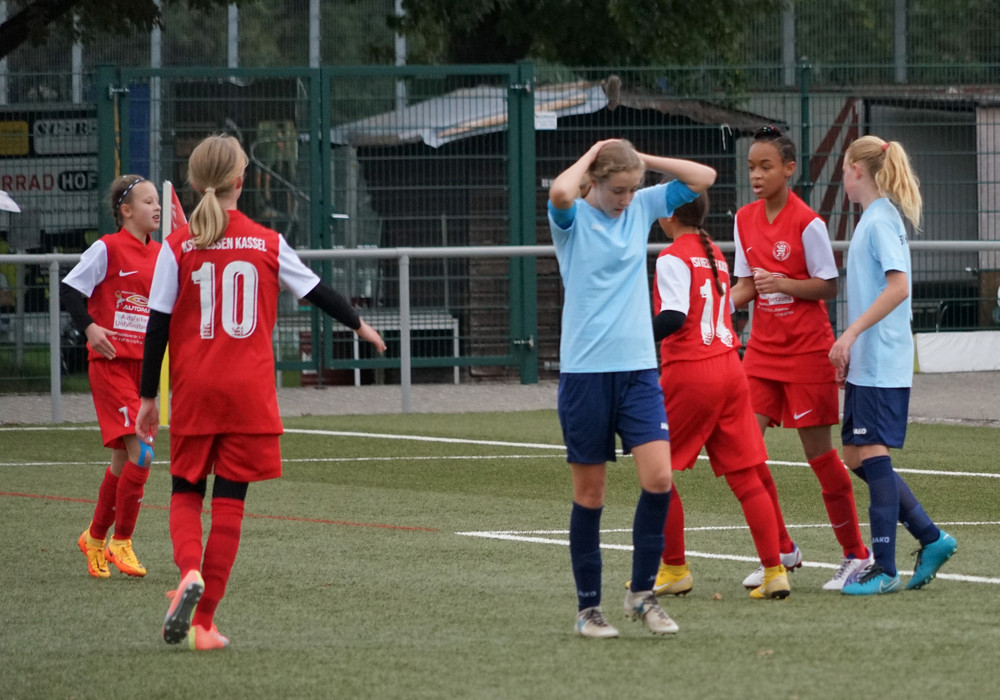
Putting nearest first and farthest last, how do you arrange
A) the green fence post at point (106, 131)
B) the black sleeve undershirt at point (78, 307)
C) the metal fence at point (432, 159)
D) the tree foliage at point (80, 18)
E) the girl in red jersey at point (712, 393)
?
the girl in red jersey at point (712, 393)
the black sleeve undershirt at point (78, 307)
the metal fence at point (432, 159)
the green fence post at point (106, 131)
the tree foliage at point (80, 18)

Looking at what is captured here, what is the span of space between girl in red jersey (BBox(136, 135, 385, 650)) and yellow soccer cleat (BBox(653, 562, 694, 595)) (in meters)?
1.49

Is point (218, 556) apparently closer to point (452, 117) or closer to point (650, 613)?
point (650, 613)

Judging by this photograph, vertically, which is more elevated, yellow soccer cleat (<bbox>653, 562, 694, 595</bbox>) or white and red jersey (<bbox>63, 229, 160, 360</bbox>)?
white and red jersey (<bbox>63, 229, 160, 360</bbox>)

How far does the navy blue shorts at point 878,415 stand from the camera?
19.6ft

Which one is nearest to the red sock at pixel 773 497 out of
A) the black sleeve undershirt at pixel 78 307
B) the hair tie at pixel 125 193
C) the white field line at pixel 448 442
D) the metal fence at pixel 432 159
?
the black sleeve undershirt at pixel 78 307

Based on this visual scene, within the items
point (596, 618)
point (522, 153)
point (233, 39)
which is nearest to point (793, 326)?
point (596, 618)

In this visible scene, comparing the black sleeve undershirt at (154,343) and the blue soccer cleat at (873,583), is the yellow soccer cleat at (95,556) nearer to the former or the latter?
the black sleeve undershirt at (154,343)

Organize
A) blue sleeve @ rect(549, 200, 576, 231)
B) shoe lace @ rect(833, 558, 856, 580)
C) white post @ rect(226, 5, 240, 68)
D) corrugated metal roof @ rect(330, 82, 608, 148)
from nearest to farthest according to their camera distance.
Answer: blue sleeve @ rect(549, 200, 576, 231) < shoe lace @ rect(833, 558, 856, 580) < corrugated metal roof @ rect(330, 82, 608, 148) < white post @ rect(226, 5, 240, 68)

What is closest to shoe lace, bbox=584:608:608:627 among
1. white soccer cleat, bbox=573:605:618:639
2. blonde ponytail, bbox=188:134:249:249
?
white soccer cleat, bbox=573:605:618:639

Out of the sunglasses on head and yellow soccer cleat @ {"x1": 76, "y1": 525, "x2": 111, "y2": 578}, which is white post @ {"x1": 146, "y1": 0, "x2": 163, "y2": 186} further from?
the sunglasses on head

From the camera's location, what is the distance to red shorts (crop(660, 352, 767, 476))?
19.2ft

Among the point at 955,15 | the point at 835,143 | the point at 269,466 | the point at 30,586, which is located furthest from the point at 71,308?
the point at 955,15

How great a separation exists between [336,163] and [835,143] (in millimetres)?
4971

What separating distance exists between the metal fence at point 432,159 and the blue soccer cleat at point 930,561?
956 centimetres
